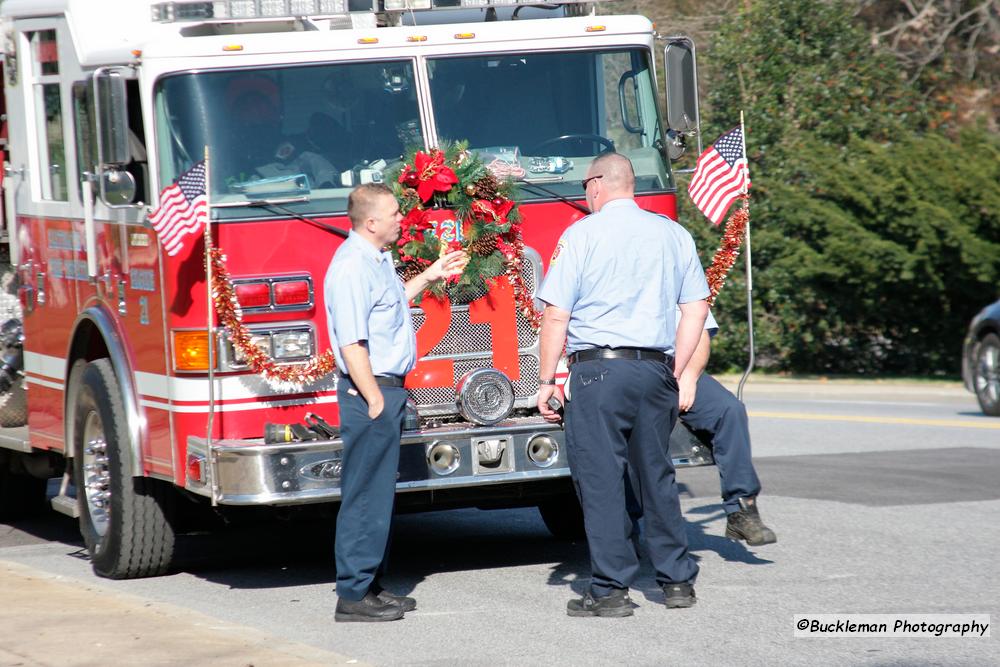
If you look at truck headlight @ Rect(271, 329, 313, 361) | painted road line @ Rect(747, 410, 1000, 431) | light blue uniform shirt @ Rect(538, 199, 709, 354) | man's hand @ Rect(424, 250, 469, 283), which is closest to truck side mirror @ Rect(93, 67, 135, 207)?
truck headlight @ Rect(271, 329, 313, 361)

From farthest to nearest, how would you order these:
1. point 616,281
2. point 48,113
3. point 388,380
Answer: point 48,113, point 388,380, point 616,281

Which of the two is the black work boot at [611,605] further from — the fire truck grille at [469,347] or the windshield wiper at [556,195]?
the windshield wiper at [556,195]

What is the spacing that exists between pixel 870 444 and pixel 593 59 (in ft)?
21.2

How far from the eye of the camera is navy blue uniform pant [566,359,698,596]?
6.74 metres

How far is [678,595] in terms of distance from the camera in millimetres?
7008

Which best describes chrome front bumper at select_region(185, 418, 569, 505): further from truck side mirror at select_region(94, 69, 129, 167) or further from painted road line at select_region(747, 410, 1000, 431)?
painted road line at select_region(747, 410, 1000, 431)

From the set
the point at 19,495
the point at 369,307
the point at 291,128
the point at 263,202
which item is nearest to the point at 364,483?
the point at 369,307

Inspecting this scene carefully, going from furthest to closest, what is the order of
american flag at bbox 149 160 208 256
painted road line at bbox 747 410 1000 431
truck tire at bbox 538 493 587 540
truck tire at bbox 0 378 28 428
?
painted road line at bbox 747 410 1000 431 < truck tire at bbox 0 378 28 428 < truck tire at bbox 538 493 587 540 < american flag at bbox 149 160 208 256

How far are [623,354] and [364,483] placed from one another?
50.4 inches

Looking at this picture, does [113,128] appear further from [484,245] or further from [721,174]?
[721,174]

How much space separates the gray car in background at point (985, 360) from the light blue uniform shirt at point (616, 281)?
9988 mm

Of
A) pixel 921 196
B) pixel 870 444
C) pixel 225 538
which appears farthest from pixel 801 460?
pixel 921 196

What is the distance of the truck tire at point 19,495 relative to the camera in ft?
35.4

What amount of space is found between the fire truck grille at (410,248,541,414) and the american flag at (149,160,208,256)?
1211mm
